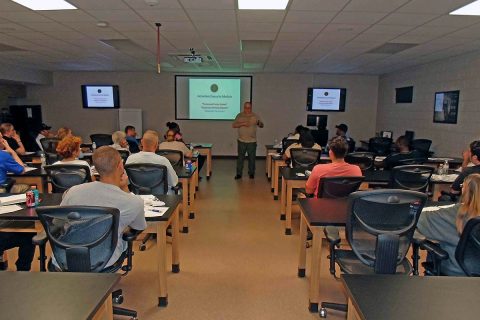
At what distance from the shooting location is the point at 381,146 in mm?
8266

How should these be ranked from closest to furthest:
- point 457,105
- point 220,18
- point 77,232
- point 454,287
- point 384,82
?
point 454,287, point 77,232, point 220,18, point 457,105, point 384,82

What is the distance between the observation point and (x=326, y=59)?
Result: 745 centimetres

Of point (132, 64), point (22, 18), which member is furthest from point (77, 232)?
point (132, 64)

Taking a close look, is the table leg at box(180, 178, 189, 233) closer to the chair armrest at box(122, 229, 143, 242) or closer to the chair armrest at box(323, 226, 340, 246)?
the chair armrest at box(122, 229, 143, 242)

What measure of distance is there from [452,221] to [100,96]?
1036 cm

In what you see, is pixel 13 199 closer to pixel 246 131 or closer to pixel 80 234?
pixel 80 234

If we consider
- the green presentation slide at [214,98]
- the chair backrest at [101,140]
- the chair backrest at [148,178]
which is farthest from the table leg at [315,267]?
the green presentation slide at [214,98]

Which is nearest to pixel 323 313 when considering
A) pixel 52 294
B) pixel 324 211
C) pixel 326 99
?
pixel 324 211

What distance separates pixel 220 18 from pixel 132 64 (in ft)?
16.9

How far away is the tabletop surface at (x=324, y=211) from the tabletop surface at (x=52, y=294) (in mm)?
1431

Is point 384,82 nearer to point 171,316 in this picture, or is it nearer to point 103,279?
point 171,316

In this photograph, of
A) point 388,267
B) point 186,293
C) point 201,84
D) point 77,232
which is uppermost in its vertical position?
point 201,84

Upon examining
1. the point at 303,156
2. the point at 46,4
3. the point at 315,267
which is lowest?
the point at 315,267

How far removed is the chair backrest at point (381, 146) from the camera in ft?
26.9
